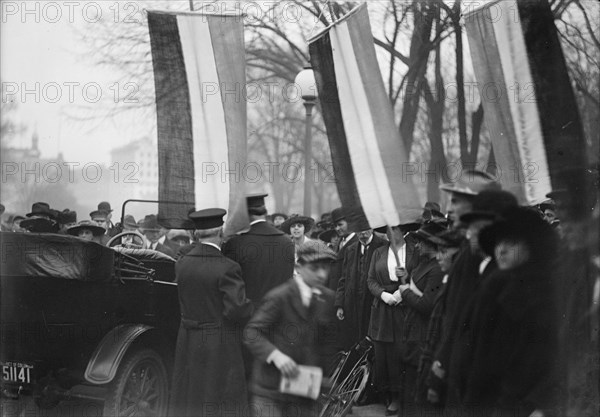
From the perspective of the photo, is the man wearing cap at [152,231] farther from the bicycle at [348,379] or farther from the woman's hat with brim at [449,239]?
the woman's hat with brim at [449,239]

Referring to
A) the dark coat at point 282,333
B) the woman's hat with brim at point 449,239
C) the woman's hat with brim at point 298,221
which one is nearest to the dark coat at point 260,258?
the dark coat at point 282,333

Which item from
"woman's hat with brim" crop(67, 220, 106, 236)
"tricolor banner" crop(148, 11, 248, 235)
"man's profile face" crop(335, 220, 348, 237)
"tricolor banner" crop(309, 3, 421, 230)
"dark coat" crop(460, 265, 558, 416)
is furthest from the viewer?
"man's profile face" crop(335, 220, 348, 237)

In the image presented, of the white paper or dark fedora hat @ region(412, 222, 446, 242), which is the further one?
dark fedora hat @ region(412, 222, 446, 242)

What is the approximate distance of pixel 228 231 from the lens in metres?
5.44

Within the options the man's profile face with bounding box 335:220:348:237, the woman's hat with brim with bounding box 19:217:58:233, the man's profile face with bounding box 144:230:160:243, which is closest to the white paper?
the woman's hat with brim with bounding box 19:217:58:233

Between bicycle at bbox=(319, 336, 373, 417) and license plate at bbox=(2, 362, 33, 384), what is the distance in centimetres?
216

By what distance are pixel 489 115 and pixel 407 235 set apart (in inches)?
45.3

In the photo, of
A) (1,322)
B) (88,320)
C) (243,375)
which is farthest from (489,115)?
(1,322)

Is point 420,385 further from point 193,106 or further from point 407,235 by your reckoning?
point 193,106

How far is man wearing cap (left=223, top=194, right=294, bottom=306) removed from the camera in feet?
17.5

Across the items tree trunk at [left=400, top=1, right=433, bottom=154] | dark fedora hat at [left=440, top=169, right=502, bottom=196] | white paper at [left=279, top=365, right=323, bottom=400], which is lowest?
white paper at [left=279, top=365, right=323, bottom=400]

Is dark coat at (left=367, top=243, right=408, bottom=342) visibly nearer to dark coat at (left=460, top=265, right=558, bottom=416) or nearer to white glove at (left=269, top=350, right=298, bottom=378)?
dark coat at (left=460, top=265, right=558, bottom=416)

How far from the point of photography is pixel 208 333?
5.07 metres

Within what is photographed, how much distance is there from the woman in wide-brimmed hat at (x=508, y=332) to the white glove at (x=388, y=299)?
4.12 ft
